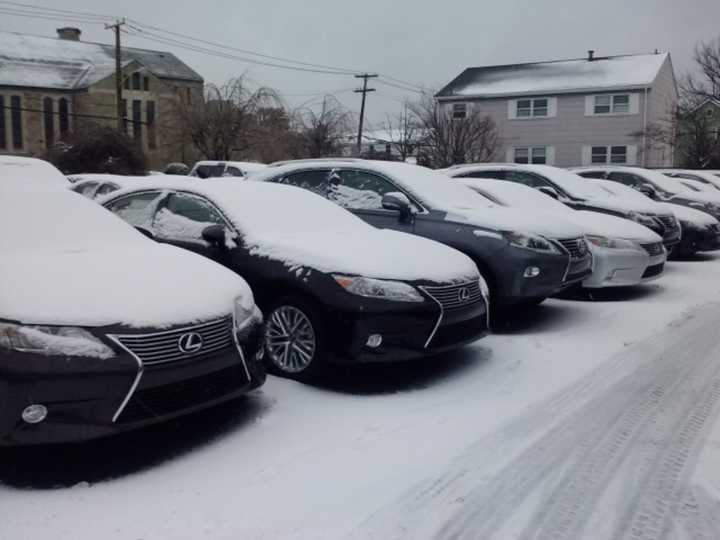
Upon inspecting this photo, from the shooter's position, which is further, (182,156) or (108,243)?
(182,156)

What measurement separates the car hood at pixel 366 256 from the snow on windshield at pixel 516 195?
136 inches

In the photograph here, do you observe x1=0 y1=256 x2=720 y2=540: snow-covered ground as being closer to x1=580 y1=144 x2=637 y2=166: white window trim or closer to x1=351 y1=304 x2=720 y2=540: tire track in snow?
x1=351 y1=304 x2=720 y2=540: tire track in snow

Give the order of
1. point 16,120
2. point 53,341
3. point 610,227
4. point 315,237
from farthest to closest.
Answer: point 16,120
point 610,227
point 315,237
point 53,341

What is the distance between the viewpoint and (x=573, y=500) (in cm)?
360

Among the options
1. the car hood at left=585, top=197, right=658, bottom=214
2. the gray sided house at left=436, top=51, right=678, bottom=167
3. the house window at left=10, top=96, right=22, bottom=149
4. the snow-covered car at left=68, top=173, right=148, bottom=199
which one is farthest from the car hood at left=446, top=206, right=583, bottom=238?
the house window at left=10, top=96, right=22, bottom=149

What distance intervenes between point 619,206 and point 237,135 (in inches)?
968

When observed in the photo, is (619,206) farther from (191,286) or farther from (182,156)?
(182,156)

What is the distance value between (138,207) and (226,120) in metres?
27.2

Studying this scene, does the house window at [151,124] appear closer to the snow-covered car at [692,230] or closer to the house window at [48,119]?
the house window at [48,119]

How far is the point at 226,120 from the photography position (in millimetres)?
32812

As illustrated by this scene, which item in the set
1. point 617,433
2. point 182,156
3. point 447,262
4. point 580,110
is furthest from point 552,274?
point 182,156

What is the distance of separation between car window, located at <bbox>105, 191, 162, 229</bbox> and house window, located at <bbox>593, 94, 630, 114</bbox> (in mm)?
33065

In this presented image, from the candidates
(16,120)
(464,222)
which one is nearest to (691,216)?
(464,222)

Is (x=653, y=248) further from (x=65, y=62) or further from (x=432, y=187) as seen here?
(x=65, y=62)
